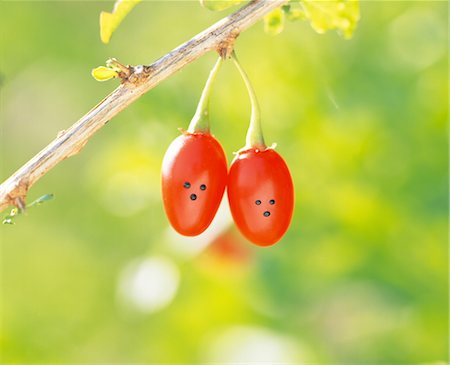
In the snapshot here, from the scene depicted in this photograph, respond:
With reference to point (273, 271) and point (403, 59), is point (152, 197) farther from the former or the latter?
point (403, 59)

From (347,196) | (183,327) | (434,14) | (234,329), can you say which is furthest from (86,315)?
(434,14)

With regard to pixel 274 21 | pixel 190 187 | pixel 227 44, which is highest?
pixel 274 21

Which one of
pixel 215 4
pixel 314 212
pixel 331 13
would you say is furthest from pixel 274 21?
pixel 314 212

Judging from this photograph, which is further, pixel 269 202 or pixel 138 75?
pixel 269 202

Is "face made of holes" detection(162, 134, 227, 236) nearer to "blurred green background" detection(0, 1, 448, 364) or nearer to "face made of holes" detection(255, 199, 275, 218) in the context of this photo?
"face made of holes" detection(255, 199, 275, 218)

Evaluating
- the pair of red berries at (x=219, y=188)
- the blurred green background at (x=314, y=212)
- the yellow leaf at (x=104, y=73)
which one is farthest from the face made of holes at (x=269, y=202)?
the blurred green background at (x=314, y=212)

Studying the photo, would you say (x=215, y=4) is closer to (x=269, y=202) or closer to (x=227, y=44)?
(x=227, y=44)

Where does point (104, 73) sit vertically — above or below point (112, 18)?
below
